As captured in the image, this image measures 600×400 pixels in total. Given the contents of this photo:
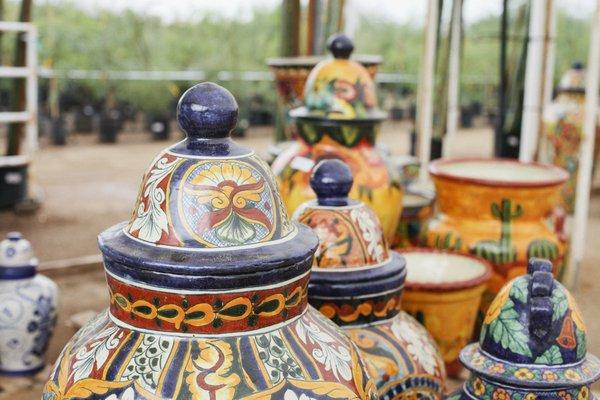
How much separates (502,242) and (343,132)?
628mm

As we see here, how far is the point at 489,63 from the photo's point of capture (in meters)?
14.8

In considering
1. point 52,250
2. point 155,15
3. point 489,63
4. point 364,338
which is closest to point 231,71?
point 155,15

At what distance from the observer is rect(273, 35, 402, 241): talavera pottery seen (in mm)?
2482

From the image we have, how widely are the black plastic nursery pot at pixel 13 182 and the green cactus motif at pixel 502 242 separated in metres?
4.02

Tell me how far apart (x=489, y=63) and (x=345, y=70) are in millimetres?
12900

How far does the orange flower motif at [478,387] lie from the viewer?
1486mm

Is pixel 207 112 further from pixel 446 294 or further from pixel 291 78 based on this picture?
pixel 291 78

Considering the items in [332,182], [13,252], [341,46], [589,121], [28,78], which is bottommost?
[13,252]

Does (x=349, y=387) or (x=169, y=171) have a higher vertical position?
(x=169, y=171)

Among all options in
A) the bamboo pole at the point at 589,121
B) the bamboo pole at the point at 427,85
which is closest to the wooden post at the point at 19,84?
the bamboo pole at the point at 427,85

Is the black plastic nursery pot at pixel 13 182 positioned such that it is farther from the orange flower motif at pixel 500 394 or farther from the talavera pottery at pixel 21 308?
the orange flower motif at pixel 500 394

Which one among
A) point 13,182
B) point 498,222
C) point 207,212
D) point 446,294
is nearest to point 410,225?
point 498,222

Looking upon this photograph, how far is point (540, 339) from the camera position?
56.2 inches

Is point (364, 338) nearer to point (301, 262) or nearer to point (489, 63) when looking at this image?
point (301, 262)
